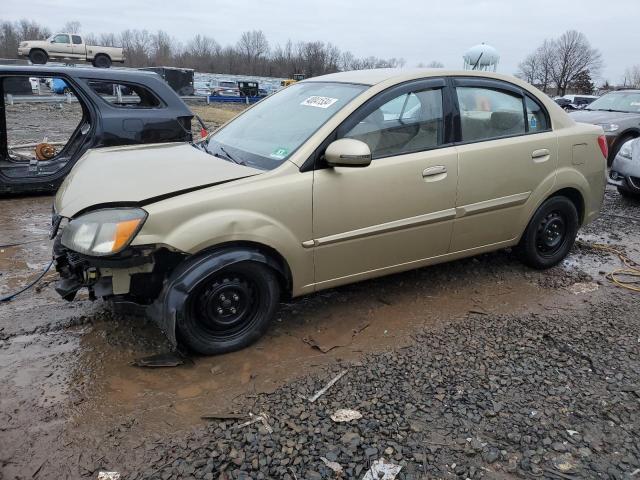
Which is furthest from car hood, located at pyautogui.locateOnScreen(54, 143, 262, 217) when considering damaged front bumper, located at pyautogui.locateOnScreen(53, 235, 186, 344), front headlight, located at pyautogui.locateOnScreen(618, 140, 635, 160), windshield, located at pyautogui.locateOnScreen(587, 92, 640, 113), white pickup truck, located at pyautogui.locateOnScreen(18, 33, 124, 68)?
white pickup truck, located at pyautogui.locateOnScreen(18, 33, 124, 68)

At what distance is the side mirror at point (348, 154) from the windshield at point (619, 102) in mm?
9849

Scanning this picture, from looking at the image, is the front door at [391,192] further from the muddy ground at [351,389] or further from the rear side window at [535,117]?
the rear side window at [535,117]

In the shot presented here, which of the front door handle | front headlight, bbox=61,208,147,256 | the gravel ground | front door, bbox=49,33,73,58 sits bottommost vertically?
the gravel ground

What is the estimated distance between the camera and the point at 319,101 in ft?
12.2

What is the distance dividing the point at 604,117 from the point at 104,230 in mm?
10533

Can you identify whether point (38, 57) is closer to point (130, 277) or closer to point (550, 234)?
point (130, 277)

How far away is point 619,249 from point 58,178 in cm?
654

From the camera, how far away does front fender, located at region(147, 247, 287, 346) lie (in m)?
2.91

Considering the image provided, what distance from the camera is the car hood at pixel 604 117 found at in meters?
10.0

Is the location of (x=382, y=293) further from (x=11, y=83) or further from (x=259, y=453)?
(x=11, y=83)

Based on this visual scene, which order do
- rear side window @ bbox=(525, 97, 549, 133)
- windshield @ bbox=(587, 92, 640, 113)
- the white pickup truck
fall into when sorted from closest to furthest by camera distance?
rear side window @ bbox=(525, 97, 549, 133) < windshield @ bbox=(587, 92, 640, 113) < the white pickup truck

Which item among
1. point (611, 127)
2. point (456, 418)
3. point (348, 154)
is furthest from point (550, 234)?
point (611, 127)

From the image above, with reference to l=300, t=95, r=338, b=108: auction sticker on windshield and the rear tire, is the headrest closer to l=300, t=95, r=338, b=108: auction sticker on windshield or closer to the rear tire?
l=300, t=95, r=338, b=108: auction sticker on windshield

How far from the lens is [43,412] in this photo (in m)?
A: 2.63
